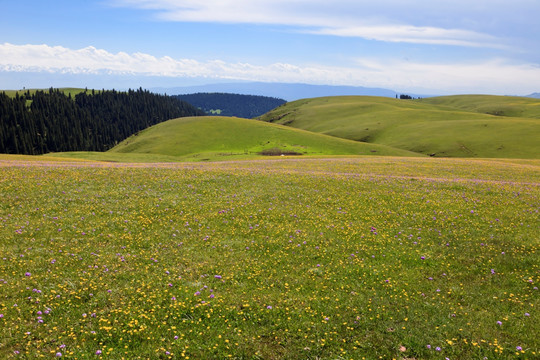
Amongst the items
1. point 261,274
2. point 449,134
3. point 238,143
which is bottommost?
point 261,274

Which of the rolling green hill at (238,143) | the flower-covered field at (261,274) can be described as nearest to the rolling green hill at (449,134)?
the rolling green hill at (238,143)

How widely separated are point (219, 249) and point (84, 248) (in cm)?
689

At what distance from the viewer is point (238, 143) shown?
4734 inches

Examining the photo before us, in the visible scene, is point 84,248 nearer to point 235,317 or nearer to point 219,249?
point 219,249

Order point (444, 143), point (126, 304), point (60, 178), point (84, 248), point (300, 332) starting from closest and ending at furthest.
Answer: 1. point (300, 332)
2. point (126, 304)
3. point (84, 248)
4. point (60, 178)
5. point (444, 143)

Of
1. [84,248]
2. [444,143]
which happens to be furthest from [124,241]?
[444,143]

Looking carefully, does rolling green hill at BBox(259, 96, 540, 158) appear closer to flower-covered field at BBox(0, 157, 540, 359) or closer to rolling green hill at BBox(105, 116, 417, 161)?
rolling green hill at BBox(105, 116, 417, 161)

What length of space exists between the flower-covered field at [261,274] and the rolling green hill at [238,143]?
7929cm

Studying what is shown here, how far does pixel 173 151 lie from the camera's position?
4542 inches

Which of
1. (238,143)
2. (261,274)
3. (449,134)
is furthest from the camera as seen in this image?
(449,134)

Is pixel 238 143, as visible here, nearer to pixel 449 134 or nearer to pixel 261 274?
pixel 449 134

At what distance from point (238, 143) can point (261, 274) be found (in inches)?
4214

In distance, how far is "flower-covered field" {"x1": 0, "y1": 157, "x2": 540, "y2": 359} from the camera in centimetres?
1097

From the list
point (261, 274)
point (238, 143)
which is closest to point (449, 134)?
point (238, 143)
